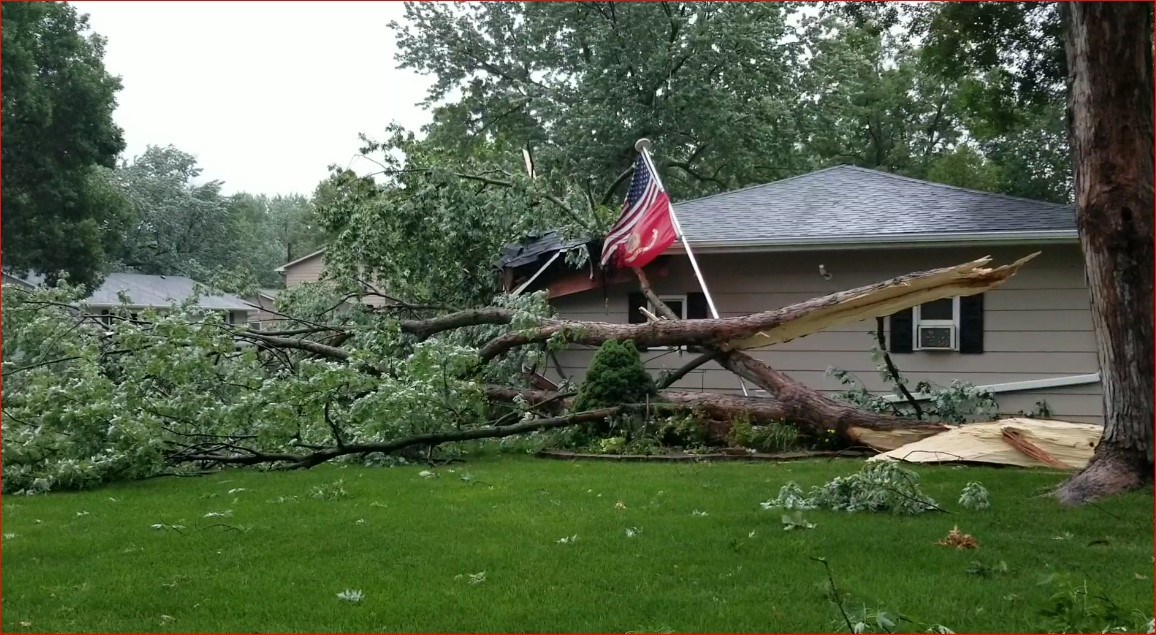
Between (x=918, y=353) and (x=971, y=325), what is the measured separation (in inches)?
29.5

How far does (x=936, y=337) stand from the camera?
12641 mm

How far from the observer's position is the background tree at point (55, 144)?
1122 inches

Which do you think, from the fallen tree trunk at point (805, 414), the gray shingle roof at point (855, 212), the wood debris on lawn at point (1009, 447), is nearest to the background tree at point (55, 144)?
the gray shingle roof at point (855, 212)

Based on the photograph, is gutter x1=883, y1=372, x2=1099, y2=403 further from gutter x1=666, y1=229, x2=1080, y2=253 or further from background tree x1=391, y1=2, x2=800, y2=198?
background tree x1=391, y1=2, x2=800, y2=198

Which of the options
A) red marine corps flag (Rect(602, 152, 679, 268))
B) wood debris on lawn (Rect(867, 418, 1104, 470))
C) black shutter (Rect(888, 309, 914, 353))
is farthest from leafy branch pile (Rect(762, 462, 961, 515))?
black shutter (Rect(888, 309, 914, 353))

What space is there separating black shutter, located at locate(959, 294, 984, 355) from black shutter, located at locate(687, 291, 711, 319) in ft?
11.5

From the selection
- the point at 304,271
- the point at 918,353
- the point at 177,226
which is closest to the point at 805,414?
the point at 918,353

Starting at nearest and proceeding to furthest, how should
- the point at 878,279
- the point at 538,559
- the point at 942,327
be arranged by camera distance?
1. the point at 538,559
2. the point at 942,327
3. the point at 878,279

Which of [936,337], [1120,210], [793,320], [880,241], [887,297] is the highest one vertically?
[880,241]

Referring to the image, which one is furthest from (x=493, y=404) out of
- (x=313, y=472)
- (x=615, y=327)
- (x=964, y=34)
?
(x=964, y=34)

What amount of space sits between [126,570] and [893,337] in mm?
10143

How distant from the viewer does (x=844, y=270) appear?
1304cm

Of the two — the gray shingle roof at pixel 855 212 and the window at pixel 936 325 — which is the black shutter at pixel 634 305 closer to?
the gray shingle roof at pixel 855 212

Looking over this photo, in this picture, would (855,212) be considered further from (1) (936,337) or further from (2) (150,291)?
(2) (150,291)
